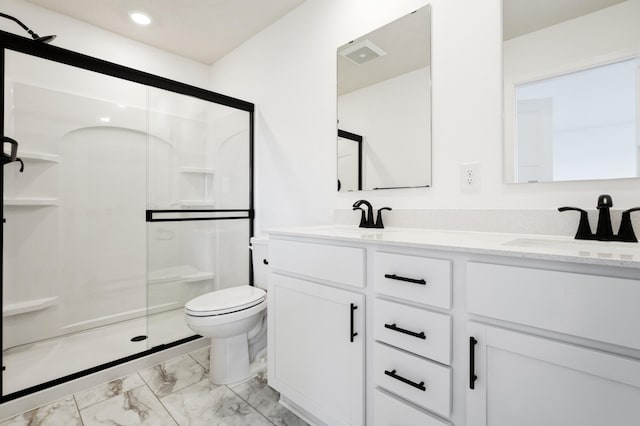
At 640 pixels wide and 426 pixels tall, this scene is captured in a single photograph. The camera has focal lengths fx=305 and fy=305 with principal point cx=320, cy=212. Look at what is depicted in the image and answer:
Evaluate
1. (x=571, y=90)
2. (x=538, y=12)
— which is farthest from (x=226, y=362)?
(x=538, y=12)

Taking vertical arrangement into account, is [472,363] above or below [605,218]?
below

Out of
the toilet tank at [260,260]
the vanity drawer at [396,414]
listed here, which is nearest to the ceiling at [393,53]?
the toilet tank at [260,260]

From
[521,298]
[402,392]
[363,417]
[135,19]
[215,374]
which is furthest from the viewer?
[135,19]

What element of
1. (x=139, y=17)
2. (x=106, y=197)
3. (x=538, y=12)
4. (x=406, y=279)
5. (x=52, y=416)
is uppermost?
(x=139, y=17)

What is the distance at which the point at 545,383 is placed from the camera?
78cm

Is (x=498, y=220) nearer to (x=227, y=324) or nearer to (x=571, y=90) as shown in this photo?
(x=571, y=90)

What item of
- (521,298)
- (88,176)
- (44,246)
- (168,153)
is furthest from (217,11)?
(521,298)

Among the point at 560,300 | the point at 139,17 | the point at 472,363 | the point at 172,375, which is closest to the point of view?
the point at 560,300

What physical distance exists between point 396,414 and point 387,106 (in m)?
1.48

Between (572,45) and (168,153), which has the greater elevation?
(572,45)

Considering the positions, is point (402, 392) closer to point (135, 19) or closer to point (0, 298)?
point (0, 298)

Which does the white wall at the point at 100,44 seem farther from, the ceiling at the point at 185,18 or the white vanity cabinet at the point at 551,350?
the white vanity cabinet at the point at 551,350

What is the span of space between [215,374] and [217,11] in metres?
2.48

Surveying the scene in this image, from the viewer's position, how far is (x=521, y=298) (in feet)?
2.67
